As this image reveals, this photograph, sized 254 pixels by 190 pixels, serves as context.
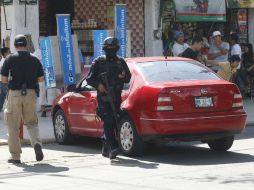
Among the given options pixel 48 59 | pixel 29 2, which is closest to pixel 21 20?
pixel 29 2

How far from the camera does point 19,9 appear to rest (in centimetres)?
1883

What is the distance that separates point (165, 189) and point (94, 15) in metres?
13.4

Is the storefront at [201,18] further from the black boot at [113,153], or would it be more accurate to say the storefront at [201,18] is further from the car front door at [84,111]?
the black boot at [113,153]

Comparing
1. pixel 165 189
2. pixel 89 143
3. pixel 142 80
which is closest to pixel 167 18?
pixel 89 143

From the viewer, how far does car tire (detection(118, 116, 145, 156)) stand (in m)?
11.4

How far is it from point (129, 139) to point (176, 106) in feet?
3.20

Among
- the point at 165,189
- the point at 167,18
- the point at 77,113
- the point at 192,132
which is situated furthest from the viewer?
the point at 167,18

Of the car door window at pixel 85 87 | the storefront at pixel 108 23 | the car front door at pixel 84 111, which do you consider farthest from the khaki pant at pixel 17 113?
the storefront at pixel 108 23

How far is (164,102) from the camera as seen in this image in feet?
36.5

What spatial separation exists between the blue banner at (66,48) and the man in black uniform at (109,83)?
17.8ft

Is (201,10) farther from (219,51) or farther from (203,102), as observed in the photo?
(203,102)

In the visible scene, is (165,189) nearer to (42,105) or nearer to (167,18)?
(42,105)

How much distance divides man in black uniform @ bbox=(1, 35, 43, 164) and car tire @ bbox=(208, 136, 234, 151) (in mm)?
2934

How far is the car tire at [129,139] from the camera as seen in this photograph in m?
11.4
